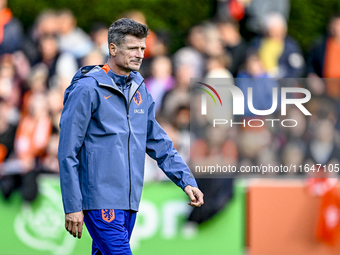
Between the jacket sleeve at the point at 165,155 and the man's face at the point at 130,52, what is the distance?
38 centimetres

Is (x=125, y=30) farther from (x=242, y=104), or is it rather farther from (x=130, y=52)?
(x=242, y=104)

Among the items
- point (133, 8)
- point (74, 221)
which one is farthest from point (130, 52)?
point (133, 8)

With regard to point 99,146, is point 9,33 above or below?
above

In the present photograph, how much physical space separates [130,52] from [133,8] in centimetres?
579

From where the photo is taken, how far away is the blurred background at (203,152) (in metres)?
7.64

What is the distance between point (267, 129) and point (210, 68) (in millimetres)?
1213

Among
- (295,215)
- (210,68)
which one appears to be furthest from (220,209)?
(210,68)

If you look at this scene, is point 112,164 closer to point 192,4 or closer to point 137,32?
point 137,32

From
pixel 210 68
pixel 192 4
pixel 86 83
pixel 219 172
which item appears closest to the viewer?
pixel 86 83

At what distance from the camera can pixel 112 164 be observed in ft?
11.9

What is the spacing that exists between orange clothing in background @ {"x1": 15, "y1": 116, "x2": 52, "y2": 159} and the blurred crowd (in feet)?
0.05

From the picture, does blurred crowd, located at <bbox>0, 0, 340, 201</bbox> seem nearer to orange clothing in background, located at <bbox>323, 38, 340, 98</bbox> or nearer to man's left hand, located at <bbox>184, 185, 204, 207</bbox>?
orange clothing in background, located at <bbox>323, 38, 340, 98</bbox>

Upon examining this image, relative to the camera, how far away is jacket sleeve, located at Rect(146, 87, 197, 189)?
155 inches

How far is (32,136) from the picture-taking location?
7.86 metres
